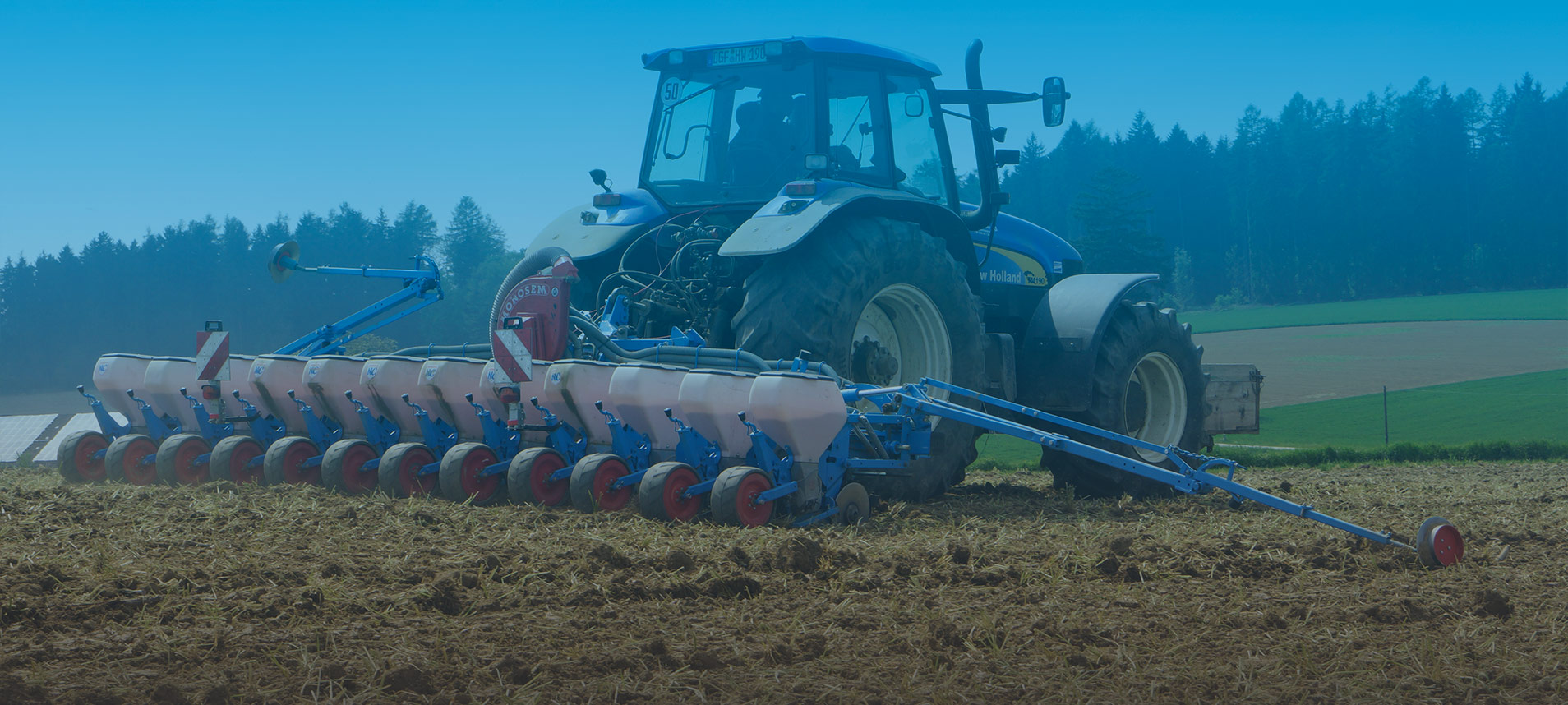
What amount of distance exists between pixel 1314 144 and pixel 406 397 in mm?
66485

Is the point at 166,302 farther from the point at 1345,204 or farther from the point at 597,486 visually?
the point at 1345,204

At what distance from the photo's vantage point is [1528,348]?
33312 mm

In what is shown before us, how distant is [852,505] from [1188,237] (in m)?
65.4

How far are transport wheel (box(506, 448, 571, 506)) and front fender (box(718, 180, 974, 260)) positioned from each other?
1.33 meters

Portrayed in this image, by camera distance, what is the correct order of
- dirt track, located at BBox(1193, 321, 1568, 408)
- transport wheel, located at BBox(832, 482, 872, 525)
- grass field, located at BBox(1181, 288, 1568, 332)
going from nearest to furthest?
1. transport wheel, located at BBox(832, 482, 872, 525)
2. dirt track, located at BBox(1193, 321, 1568, 408)
3. grass field, located at BBox(1181, 288, 1568, 332)

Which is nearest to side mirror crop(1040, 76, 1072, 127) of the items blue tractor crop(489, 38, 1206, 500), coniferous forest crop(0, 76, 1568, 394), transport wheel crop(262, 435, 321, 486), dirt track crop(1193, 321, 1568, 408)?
blue tractor crop(489, 38, 1206, 500)

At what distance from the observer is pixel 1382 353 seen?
34.4 meters

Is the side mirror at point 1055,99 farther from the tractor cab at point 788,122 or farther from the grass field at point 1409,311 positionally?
the grass field at point 1409,311

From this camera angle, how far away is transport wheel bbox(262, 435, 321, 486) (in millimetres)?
6910

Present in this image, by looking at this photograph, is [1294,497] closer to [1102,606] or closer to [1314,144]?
[1102,606]

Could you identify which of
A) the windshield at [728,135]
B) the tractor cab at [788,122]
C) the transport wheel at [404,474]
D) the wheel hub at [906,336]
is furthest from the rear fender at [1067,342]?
the transport wheel at [404,474]

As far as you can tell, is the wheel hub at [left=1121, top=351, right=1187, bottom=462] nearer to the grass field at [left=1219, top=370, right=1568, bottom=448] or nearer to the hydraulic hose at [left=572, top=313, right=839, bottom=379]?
the hydraulic hose at [left=572, top=313, right=839, bottom=379]

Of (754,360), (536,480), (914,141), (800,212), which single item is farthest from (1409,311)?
(536,480)

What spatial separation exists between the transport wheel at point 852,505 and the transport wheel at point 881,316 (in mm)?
695
